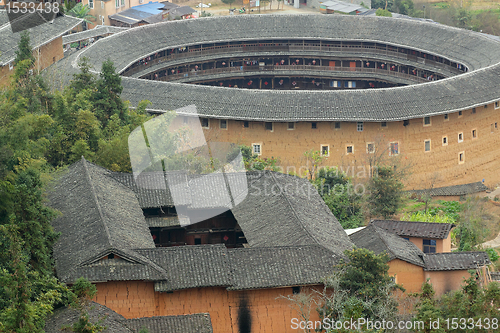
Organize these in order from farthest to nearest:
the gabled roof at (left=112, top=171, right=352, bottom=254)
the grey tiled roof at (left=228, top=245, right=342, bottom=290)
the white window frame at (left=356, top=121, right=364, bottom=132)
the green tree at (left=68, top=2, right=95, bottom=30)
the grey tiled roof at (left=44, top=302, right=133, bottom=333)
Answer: the green tree at (left=68, top=2, right=95, bottom=30) → the white window frame at (left=356, top=121, right=364, bottom=132) → the gabled roof at (left=112, top=171, right=352, bottom=254) → the grey tiled roof at (left=228, top=245, right=342, bottom=290) → the grey tiled roof at (left=44, top=302, right=133, bottom=333)

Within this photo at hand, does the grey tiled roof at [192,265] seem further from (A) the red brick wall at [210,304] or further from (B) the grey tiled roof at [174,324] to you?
(B) the grey tiled roof at [174,324]

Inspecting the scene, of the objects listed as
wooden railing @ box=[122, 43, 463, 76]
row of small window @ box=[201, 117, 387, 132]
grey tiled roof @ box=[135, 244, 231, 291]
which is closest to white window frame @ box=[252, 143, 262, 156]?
row of small window @ box=[201, 117, 387, 132]

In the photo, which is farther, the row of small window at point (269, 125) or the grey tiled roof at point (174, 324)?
the row of small window at point (269, 125)

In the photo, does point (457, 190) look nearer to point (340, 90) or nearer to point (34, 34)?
point (340, 90)

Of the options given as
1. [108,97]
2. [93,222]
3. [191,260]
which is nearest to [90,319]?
[191,260]

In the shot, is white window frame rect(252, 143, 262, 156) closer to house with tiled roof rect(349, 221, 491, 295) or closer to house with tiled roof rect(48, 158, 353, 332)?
house with tiled roof rect(48, 158, 353, 332)

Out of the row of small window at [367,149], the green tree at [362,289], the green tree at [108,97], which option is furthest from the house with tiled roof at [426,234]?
the green tree at [108,97]
